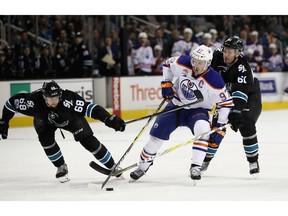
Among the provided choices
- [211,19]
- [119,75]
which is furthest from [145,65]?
[211,19]

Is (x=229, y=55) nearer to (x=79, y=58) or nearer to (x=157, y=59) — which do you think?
(x=79, y=58)

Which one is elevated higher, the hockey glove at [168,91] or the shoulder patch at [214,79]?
the shoulder patch at [214,79]

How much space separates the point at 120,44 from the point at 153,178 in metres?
5.60

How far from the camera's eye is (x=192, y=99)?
5.81m

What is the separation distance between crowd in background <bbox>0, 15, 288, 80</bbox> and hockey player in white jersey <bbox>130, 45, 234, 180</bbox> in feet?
16.4

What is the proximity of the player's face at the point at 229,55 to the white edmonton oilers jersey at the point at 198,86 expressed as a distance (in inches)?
13.4

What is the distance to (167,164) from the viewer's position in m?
7.03

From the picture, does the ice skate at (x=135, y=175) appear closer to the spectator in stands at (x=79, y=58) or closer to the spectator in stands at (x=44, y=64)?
the spectator in stands at (x=44, y=64)

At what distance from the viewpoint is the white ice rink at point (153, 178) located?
528 cm

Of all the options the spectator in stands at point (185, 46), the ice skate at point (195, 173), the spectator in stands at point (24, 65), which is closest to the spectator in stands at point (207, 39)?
the spectator in stands at point (185, 46)

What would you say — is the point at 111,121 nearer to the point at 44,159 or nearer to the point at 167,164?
the point at 167,164

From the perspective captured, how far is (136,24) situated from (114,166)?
7.03 meters

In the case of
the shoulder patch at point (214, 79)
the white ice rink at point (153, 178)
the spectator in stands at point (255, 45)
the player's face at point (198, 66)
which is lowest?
the white ice rink at point (153, 178)

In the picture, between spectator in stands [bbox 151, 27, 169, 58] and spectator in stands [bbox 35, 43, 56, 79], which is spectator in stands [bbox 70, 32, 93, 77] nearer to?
spectator in stands [bbox 35, 43, 56, 79]
